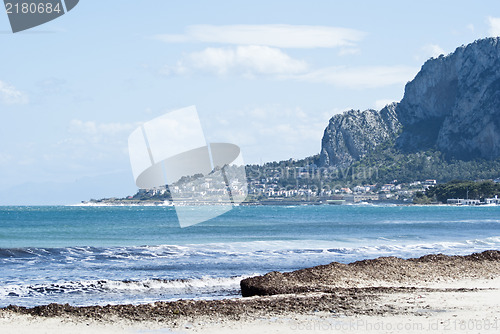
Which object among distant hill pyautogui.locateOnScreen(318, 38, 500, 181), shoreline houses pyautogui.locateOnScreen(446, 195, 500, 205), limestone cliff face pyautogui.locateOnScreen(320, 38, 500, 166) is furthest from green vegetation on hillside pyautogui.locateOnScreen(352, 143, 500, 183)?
shoreline houses pyautogui.locateOnScreen(446, 195, 500, 205)

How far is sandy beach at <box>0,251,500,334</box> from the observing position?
11555 mm

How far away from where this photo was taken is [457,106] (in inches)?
6821

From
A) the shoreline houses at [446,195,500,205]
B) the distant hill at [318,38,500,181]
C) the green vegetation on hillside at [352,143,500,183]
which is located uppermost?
the distant hill at [318,38,500,181]

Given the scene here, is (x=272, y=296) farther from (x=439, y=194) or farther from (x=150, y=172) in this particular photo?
(x=439, y=194)

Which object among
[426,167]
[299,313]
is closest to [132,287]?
[299,313]

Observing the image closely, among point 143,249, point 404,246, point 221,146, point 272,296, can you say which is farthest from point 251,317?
point 404,246

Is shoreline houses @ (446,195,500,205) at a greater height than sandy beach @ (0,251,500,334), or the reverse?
sandy beach @ (0,251,500,334)

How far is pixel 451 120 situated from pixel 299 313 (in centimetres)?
17039

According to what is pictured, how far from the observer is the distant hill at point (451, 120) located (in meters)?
168

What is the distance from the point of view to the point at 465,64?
176000 mm

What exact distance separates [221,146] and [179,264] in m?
6.23

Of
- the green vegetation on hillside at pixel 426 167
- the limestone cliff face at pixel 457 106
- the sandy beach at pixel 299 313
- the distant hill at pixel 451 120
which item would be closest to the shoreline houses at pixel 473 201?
the green vegetation on hillside at pixel 426 167

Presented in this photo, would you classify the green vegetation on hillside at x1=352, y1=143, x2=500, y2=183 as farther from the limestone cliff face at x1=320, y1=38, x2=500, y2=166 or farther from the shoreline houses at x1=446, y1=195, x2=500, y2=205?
the shoreline houses at x1=446, y1=195, x2=500, y2=205

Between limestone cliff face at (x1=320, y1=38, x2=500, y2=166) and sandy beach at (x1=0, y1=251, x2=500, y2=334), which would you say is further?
limestone cliff face at (x1=320, y1=38, x2=500, y2=166)
